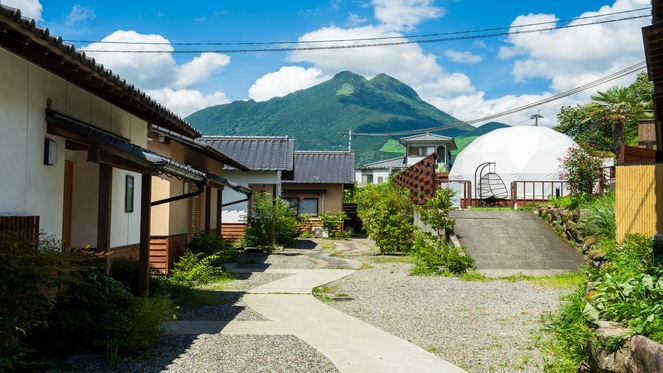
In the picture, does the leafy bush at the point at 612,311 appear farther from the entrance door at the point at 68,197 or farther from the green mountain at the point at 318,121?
the green mountain at the point at 318,121

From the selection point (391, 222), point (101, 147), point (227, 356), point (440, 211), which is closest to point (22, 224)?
point (101, 147)

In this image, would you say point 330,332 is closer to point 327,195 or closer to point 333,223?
point 333,223

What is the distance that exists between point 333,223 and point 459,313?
22.1 meters

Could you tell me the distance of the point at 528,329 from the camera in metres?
8.33

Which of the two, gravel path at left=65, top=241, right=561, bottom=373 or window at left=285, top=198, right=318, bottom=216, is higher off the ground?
window at left=285, top=198, right=318, bottom=216

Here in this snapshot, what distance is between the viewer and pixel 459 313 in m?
9.81

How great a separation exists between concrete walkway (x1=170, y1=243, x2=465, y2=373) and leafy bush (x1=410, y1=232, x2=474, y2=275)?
15.2 feet

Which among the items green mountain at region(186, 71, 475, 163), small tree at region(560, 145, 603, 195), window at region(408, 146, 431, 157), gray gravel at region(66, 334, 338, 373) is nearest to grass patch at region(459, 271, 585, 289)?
small tree at region(560, 145, 603, 195)

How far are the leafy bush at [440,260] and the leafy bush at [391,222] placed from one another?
4.26m

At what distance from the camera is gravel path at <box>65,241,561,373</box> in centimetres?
635

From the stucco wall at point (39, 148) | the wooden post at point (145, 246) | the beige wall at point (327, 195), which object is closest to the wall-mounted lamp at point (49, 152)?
the stucco wall at point (39, 148)

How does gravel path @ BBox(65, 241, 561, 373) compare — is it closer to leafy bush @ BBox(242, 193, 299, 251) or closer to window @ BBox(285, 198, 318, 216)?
leafy bush @ BBox(242, 193, 299, 251)

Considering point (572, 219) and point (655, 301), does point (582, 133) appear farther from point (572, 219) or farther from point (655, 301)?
point (655, 301)

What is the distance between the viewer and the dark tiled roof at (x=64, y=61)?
509 cm
